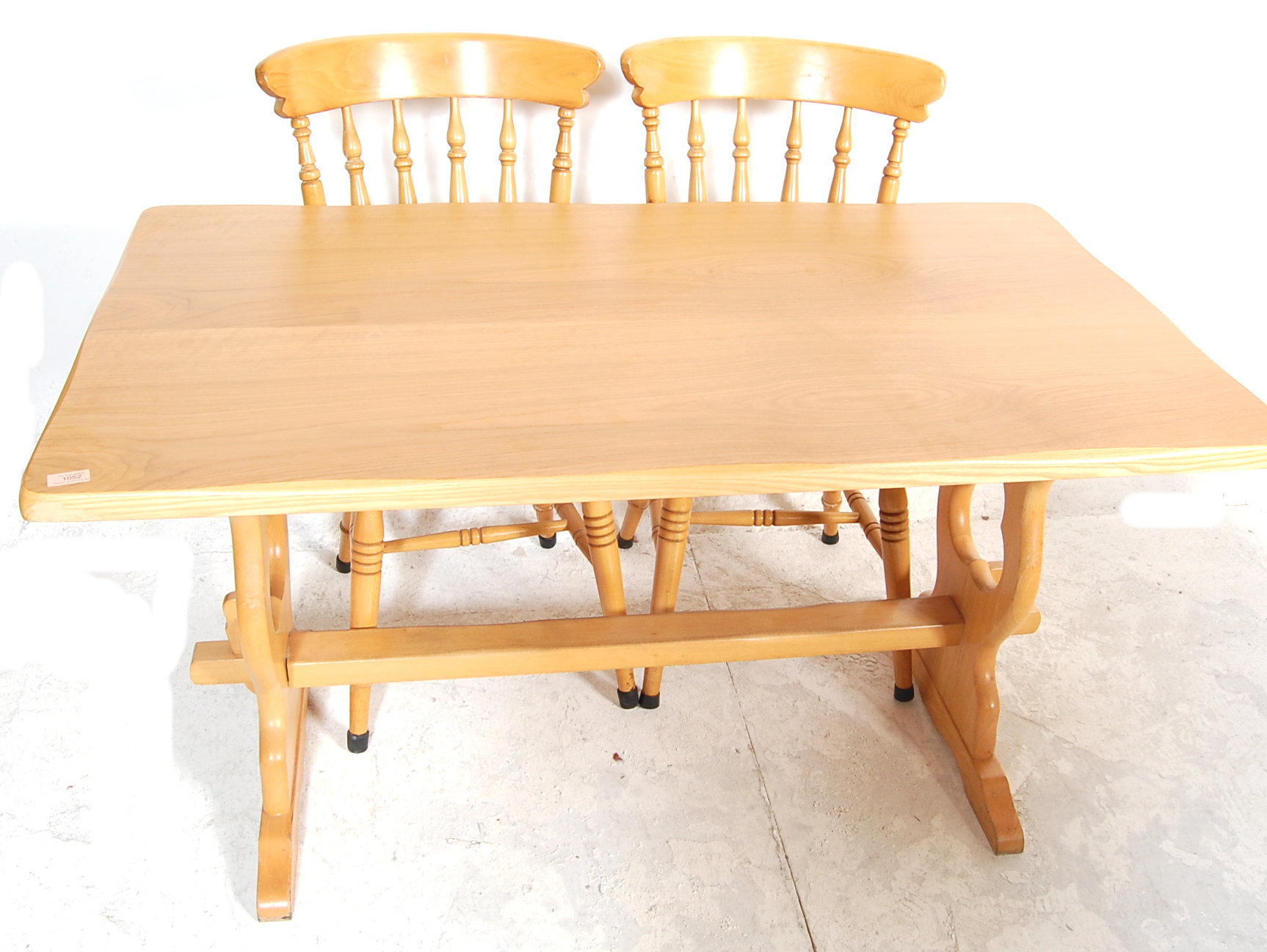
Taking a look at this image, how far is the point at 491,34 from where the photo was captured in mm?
1827

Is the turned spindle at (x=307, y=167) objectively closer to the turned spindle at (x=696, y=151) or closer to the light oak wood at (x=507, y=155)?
the light oak wood at (x=507, y=155)

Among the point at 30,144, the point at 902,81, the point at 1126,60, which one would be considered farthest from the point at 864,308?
the point at 30,144


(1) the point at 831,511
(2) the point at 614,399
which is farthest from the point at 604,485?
(1) the point at 831,511

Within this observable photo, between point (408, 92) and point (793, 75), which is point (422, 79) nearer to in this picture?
point (408, 92)

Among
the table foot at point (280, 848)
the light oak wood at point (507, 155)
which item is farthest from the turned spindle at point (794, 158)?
the table foot at point (280, 848)

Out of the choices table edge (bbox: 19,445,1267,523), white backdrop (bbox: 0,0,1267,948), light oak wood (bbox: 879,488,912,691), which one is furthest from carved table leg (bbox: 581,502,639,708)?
white backdrop (bbox: 0,0,1267,948)

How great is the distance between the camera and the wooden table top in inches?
42.6

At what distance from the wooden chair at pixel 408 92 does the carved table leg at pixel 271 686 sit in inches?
5.4

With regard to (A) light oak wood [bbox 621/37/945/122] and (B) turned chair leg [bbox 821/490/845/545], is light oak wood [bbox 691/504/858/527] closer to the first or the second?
(B) turned chair leg [bbox 821/490/845/545]

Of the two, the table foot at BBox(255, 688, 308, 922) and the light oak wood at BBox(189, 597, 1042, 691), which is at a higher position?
the light oak wood at BBox(189, 597, 1042, 691)

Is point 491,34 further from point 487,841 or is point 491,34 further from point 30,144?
point 487,841

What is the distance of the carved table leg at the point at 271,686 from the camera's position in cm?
146

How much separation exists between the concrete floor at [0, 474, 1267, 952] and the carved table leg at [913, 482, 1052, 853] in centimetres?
5

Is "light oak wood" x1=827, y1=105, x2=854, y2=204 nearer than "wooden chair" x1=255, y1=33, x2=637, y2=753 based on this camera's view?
No
